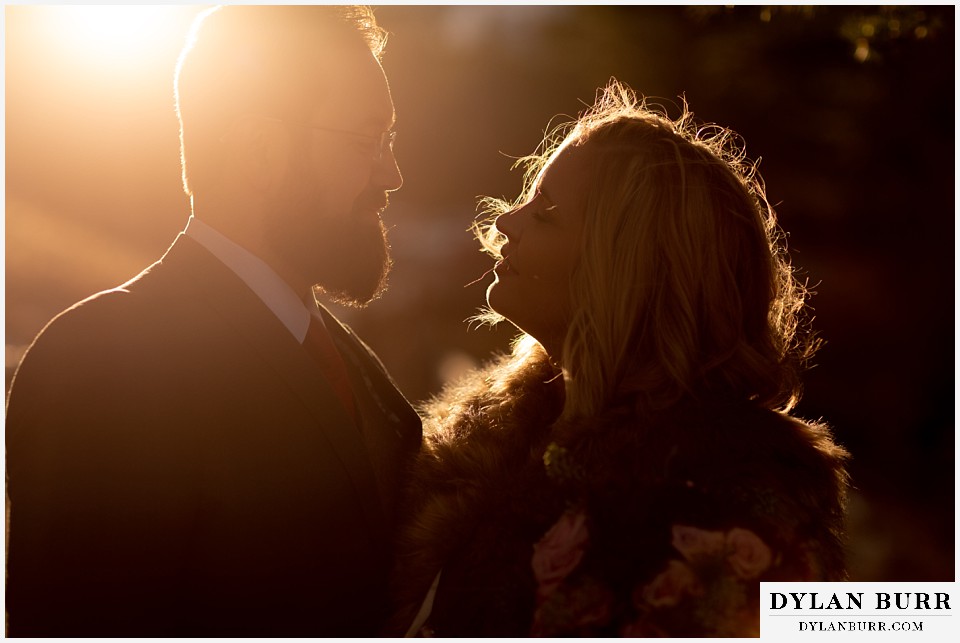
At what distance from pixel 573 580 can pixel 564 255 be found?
1.00 metres

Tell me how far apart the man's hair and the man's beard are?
0.31 meters


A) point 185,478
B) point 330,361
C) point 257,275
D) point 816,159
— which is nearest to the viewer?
point 185,478

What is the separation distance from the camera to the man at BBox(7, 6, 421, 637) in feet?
7.92

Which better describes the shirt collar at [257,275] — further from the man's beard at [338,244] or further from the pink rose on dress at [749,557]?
the pink rose on dress at [749,557]

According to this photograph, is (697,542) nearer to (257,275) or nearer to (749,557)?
(749,557)

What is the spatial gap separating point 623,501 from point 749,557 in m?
0.35

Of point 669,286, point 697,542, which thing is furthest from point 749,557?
point 669,286

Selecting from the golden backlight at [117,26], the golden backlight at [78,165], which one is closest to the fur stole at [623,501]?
the golden backlight at [117,26]

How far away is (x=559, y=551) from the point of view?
7.96 feet

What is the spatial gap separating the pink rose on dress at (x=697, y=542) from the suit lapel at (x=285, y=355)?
916 mm

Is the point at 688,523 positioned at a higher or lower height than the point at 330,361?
lower

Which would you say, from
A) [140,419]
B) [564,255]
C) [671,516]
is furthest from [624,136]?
[140,419]

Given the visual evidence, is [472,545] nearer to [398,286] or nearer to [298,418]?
[298,418]

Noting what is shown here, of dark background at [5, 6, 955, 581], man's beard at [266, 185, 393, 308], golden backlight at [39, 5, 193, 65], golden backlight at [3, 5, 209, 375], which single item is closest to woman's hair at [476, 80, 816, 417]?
man's beard at [266, 185, 393, 308]
